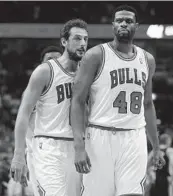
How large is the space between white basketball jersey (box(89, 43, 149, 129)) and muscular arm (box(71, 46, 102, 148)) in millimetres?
60

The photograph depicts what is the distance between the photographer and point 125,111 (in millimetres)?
4520

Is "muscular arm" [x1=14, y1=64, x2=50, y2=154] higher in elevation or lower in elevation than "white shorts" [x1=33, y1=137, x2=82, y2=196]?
higher

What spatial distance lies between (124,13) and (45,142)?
1.19 m

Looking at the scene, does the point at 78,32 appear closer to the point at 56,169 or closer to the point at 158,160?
the point at 56,169

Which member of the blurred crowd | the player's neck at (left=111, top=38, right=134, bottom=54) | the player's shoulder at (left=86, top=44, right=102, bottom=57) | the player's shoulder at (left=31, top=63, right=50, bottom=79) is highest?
the blurred crowd

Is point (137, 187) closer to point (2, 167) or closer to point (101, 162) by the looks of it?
point (101, 162)

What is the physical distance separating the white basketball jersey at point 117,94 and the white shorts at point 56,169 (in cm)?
39

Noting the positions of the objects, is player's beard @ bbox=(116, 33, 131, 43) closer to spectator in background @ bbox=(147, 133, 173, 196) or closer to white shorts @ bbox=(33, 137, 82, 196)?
white shorts @ bbox=(33, 137, 82, 196)

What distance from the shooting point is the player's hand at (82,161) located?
14.2ft

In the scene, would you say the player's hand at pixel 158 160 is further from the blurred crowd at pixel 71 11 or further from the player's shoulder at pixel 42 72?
the blurred crowd at pixel 71 11

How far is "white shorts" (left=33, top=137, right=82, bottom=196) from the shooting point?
185 inches

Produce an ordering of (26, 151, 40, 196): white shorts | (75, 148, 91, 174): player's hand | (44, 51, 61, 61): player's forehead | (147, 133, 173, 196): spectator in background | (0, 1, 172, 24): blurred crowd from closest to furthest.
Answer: (75, 148, 91, 174): player's hand → (26, 151, 40, 196): white shorts → (44, 51, 61, 61): player's forehead → (147, 133, 173, 196): spectator in background → (0, 1, 172, 24): blurred crowd

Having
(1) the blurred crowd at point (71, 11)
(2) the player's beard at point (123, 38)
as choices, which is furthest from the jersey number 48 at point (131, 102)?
(1) the blurred crowd at point (71, 11)

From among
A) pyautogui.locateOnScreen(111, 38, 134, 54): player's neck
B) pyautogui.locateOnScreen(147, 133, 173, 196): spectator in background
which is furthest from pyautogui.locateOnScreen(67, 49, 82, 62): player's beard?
pyautogui.locateOnScreen(147, 133, 173, 196): spectator in background
